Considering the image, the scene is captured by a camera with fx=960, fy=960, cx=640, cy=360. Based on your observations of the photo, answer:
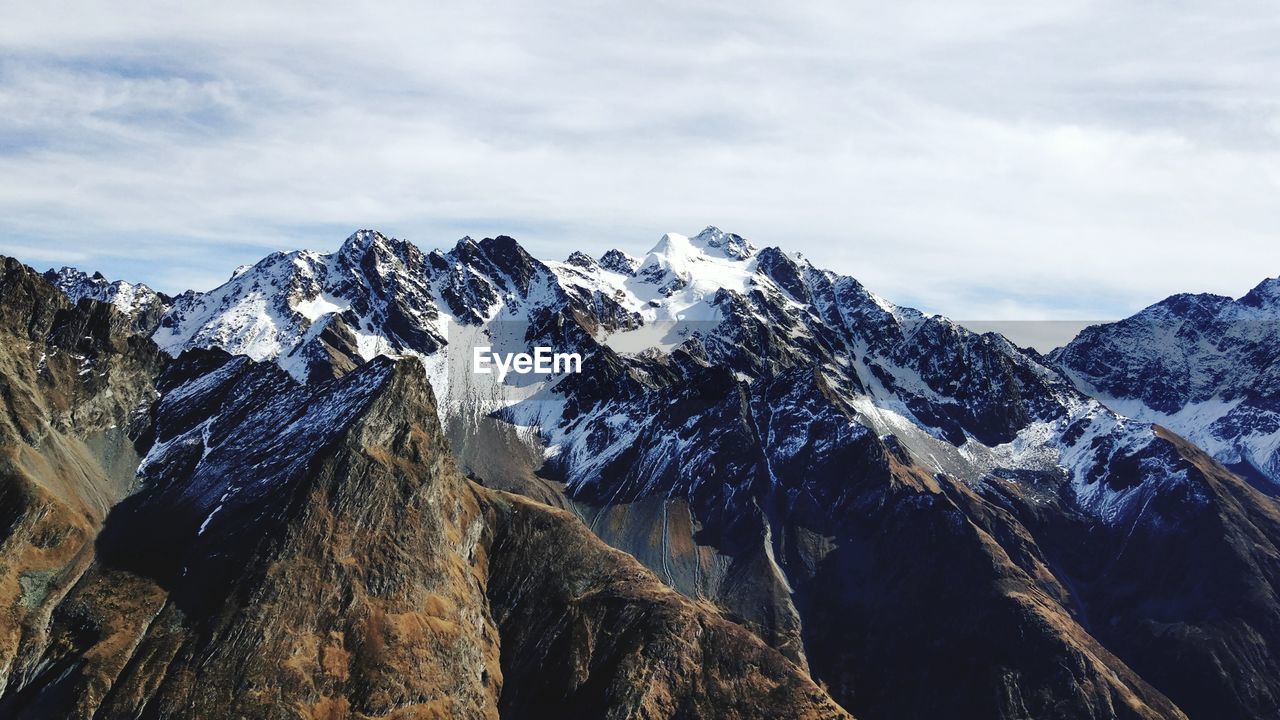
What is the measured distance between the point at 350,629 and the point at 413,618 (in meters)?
12.6

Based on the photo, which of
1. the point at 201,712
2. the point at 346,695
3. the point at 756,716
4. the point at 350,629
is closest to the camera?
the point at 201,712

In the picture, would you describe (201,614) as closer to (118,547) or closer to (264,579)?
(264,579)

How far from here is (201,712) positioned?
15538cm

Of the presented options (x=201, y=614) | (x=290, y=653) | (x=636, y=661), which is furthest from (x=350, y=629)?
(x=636, y=661)

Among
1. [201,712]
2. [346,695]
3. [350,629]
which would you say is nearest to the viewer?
[201,712]

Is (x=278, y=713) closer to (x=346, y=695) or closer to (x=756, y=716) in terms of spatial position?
(x=346, y=695)

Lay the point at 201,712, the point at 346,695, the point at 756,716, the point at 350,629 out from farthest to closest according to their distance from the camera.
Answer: the point at 756,716 < the point at 350,629 < the point at 346,695 < the point at 201,712

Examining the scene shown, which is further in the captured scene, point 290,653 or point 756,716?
point 756,716

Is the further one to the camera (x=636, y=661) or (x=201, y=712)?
(x=636, y=661)

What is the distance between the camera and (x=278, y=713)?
522 ft

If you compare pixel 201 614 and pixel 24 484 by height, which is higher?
pixel 24 484

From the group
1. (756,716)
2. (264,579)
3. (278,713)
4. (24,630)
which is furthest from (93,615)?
(756,716)

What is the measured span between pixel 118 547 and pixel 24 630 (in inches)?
1002

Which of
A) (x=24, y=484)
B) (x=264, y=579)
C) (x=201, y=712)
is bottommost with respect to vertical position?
(x=201, y=712)
